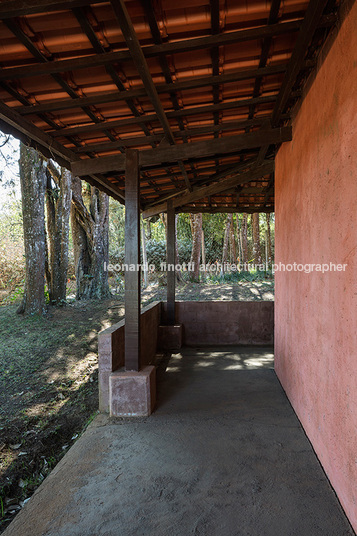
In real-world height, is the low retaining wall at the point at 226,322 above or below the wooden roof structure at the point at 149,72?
below

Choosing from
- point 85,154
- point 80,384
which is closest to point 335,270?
point 85,154

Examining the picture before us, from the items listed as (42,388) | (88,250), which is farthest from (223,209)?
(88,250)

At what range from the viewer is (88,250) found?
11453mm

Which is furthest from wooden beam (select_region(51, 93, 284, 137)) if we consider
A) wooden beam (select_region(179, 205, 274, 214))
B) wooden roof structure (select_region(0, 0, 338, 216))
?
wooden beam (select_region(179, 205, 274, 214))

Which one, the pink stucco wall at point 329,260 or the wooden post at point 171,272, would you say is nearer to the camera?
the pink stucco wall at point 329,260

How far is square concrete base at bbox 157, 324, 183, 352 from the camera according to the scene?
664cm

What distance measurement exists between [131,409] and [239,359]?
276cm

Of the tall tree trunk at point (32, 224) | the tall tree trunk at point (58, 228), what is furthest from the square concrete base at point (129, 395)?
the tall tree trunk at point (58, 228)

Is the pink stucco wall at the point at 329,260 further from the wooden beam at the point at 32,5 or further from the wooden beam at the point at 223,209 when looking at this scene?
the wooden beam at the point at 223,209

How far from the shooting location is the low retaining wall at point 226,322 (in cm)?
689

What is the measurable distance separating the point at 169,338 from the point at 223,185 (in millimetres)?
3256

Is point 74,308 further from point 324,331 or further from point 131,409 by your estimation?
point 324,331

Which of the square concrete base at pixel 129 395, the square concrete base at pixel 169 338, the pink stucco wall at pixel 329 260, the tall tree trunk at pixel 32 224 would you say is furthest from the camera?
the tall tree trunk at pixel 32 224

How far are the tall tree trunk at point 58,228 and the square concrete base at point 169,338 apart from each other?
14.3 feet
